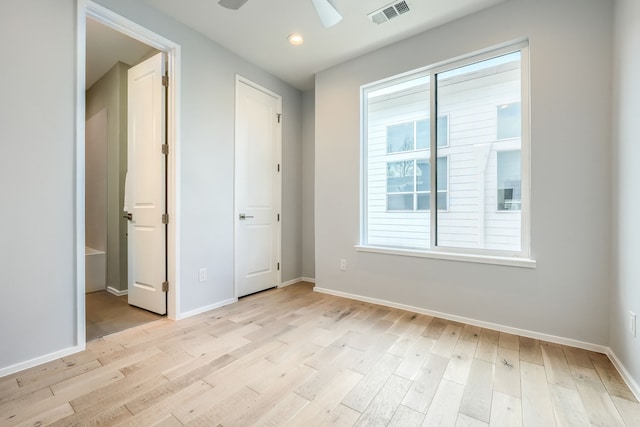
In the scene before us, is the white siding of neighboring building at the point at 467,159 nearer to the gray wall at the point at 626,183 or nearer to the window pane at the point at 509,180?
the window pane at the point at 509,180

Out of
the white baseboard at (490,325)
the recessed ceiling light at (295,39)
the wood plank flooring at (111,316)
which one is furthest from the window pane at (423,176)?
the wood plank flooring at (111,316)

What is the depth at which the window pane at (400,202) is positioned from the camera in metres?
3.06

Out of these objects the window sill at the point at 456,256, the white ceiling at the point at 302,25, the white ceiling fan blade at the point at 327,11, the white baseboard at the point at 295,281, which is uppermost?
the white ceiling at the point at 302,25

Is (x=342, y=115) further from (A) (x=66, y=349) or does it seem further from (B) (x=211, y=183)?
(A) (x=66, y=349)

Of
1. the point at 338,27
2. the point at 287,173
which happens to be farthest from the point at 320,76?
the point at 287,173

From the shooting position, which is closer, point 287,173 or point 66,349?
point 66,349

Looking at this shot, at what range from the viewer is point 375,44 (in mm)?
3020

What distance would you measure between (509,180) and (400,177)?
1.01 m

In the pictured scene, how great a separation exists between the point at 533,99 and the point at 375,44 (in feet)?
5.24

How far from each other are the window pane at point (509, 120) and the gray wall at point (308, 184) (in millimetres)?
2318

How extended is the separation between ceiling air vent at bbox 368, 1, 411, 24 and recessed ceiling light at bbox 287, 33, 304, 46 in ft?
2.39

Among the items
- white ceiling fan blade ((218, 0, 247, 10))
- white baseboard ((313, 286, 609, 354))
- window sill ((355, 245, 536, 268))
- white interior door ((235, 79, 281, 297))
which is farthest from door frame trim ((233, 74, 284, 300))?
white ceiling fan blade ((218, 0, 247, 10))

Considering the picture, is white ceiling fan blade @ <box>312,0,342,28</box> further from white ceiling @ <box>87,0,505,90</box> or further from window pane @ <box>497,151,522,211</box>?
window pane @ <box>497,151,522,211</box>

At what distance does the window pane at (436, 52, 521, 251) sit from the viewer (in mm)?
2479
